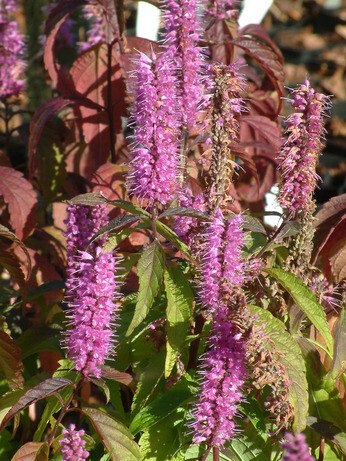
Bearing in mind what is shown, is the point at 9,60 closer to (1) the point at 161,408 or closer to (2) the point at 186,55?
(2) the point at 186,55

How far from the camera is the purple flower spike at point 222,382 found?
1584mm

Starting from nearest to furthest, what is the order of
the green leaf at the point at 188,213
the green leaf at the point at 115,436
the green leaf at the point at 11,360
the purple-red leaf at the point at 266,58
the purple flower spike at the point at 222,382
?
1. the purple flower spike at the point at 222,382
2. the green leaf at the point at 188,213
3. the green leaf at the point at 115,436
4. the green leaf at the point at 11,360
5. the purple-red leaf at the point at 266,58

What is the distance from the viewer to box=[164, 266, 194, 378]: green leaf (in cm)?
176

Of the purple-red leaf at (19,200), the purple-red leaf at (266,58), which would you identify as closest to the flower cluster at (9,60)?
the purple-red leaf at (19,200)

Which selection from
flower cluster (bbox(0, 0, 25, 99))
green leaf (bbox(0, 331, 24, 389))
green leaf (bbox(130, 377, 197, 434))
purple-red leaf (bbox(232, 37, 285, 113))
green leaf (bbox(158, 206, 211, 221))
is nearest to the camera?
green leaf (bbox(158, 206, 211, 221))

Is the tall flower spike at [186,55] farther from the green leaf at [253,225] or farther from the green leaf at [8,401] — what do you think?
the green leaf at [8,401]

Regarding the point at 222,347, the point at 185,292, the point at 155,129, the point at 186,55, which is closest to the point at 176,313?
the point at 185,292

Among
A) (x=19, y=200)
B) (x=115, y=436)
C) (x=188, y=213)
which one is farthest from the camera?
(x=19, y=200)

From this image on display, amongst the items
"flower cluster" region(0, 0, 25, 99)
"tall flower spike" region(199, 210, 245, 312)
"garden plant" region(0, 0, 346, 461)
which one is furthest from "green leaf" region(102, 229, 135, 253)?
"flower cluster" region(0, 0, 25, 99)

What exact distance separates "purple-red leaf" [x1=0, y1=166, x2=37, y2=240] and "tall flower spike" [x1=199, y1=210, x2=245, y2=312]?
39.7 inches

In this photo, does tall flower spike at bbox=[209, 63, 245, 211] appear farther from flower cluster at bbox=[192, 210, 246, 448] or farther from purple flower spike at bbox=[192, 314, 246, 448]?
purple flower spike at bbox=[192, 314, 246, 448]

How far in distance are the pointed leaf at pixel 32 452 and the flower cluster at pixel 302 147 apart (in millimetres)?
803

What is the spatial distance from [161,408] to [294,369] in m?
0.35

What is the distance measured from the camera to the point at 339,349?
1.96 meters
